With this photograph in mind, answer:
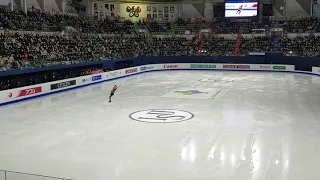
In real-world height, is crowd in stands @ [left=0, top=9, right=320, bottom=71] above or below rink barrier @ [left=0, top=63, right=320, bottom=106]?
above

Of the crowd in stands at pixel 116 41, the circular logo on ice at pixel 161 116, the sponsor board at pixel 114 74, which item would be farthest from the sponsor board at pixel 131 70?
the circular logo on ice at pixel 161 116

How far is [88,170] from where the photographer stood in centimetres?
879

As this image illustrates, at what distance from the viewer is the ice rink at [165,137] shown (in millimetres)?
8828

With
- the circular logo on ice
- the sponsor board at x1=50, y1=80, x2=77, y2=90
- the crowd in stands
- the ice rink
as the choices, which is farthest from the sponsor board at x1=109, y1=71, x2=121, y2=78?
the circular logo on ice

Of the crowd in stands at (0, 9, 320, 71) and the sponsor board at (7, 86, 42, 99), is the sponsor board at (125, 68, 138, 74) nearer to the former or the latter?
the crowd in stands at (0, 9, 320, 71)

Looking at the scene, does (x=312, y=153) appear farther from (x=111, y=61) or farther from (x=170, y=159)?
(x=111, y=61)

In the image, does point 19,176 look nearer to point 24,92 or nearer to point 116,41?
point 24,92

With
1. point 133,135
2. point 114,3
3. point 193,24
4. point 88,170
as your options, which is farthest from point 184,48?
point 88,170

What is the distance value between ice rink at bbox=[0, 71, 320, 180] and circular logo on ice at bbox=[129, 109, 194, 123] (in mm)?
45

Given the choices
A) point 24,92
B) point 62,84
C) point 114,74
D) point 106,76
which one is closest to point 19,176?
point 24,92

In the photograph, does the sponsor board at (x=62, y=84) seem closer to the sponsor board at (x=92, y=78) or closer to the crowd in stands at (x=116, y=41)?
the sponsor board at (x=92, y=78)

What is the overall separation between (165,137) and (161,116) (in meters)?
3.65

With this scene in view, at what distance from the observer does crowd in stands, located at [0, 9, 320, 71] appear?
2683 cm

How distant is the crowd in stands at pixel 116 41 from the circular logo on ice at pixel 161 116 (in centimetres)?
1041
